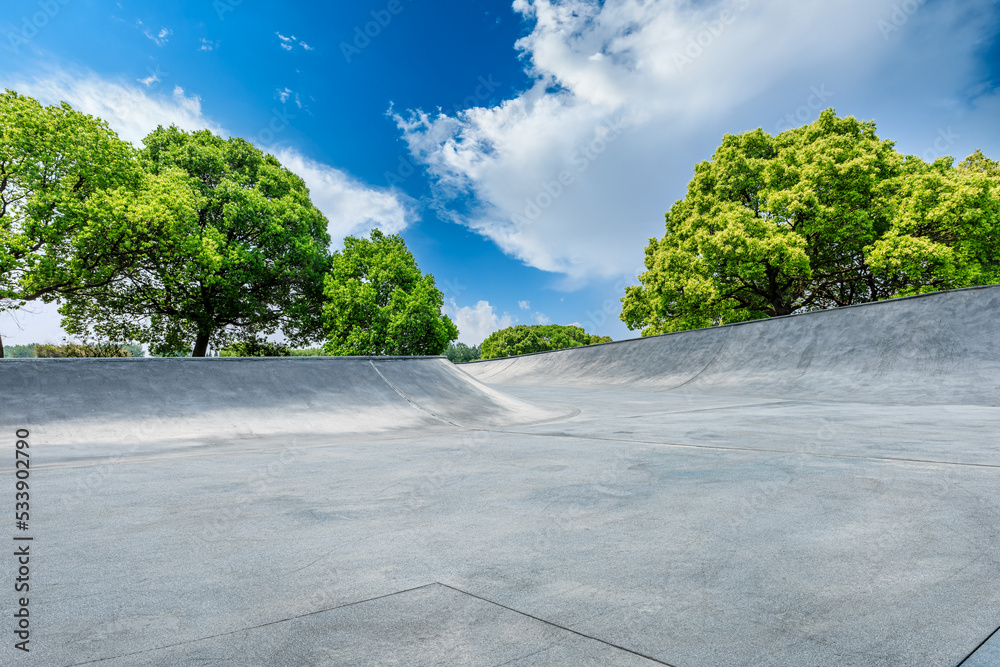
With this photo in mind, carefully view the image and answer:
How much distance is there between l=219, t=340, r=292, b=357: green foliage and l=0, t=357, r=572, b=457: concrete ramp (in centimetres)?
1586

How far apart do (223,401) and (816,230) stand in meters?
22.9

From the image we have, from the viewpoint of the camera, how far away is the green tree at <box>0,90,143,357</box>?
14266 mm

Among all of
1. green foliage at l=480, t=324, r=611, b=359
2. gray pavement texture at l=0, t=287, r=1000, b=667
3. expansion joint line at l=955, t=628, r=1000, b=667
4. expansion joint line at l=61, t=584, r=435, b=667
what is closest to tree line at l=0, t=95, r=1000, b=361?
gray pavement texture at l=0, t=287, r=1000, b=667

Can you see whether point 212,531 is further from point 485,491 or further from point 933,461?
point 933,461

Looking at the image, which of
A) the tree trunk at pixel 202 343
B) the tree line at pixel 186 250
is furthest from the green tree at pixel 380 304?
the tree trunk at pixel 202 343

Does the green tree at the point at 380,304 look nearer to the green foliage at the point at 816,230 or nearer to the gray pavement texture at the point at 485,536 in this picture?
the green foliage at the point at 816,230

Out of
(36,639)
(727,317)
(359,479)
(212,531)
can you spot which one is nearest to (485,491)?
(359,479)

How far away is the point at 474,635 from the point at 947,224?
82.3ft

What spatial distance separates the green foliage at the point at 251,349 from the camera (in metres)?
22.4

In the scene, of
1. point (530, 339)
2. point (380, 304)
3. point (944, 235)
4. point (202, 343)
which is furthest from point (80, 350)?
point (530, 339)

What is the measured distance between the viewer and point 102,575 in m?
2.05

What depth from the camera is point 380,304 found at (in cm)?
2655

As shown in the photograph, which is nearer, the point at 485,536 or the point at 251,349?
the point at 485,536

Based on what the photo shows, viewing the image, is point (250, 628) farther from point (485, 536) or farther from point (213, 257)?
point (213, 257)
